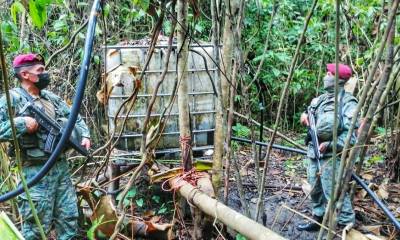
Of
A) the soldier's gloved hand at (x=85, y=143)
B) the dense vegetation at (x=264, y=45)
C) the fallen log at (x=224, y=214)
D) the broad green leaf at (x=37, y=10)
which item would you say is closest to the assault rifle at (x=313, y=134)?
the dense vegetation at (x=264, y=45)

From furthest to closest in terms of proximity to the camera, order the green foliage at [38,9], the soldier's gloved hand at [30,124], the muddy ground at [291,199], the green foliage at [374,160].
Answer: the green foliage at [374,160]
the muddy ground at [291,199]
the soldier's gloved hand at [30,124]
the green foliage at [38,9]

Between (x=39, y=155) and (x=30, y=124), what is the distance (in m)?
0.30

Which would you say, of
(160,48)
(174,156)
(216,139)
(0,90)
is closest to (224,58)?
(216,139)

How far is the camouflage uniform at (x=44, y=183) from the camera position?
3.43 metres

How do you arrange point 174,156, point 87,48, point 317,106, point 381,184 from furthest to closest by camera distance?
point 381,184, point 174,156, point 317,106, point 87,48

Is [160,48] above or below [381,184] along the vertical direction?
above

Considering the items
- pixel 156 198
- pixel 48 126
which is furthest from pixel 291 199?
pixel 48 126

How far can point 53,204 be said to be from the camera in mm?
3676

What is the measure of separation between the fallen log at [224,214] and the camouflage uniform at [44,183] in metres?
0.96

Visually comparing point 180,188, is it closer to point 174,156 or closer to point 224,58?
point 224,58

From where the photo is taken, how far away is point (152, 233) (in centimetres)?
367

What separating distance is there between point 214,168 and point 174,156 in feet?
4.55

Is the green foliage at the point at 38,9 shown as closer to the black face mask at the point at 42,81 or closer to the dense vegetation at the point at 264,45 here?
the black face mask at the point at 42,81

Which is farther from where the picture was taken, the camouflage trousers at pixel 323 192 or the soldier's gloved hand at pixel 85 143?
the camouflage trousers at pixel 323 192
